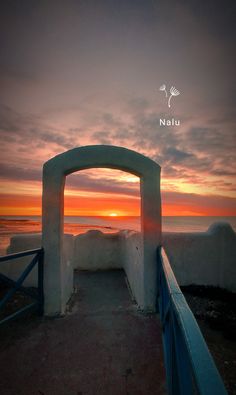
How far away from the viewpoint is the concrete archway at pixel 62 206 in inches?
187

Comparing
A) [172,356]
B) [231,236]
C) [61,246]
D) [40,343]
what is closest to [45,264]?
[61,246]

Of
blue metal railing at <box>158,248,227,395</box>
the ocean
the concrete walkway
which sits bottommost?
the ocean

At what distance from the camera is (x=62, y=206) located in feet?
16.3

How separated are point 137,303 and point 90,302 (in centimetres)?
117

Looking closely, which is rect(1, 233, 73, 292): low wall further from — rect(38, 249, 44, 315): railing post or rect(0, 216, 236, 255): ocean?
rect(0, 216, 236, 255): ocean

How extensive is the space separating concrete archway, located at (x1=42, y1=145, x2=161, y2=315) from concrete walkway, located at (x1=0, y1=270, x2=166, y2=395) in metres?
0.51

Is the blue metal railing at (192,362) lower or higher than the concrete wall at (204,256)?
higher

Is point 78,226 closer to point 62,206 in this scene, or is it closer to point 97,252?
point 97,252

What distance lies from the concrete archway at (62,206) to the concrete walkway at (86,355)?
513 millimetres

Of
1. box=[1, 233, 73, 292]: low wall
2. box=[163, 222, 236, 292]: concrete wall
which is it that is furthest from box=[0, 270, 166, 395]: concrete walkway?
box=[163, 222, 236, 292]: concrete wall

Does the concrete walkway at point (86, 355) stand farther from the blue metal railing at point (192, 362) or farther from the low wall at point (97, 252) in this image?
the low wall at point (97, 252)

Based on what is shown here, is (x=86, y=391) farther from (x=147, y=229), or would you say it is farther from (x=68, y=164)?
(x=68, y=164)

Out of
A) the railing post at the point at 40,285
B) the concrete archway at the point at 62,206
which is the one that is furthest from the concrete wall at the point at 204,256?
the railing post at the point at 40,285

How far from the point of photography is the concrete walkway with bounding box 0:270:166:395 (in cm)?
288
